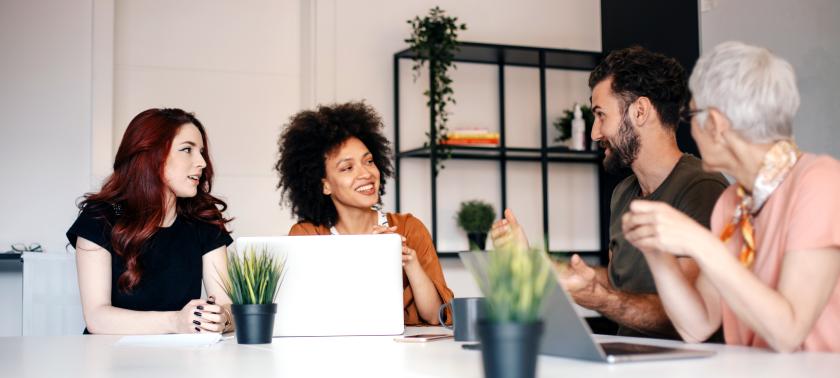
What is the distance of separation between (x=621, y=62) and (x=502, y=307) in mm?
1783

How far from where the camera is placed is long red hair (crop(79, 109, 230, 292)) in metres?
2.73

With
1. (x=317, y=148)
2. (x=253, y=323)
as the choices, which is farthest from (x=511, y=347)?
(x=317, y=148)

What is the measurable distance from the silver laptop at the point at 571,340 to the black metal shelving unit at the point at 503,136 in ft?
11.6

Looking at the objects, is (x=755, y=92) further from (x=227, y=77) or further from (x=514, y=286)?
(x=227, y=77)

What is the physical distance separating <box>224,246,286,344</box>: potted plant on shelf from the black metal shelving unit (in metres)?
3.04

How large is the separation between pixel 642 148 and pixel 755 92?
103 centimetres

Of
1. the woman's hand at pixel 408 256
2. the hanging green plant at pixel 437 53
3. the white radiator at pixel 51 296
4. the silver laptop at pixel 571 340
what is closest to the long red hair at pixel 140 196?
the white radiator at pixel 51 296

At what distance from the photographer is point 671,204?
247 cm

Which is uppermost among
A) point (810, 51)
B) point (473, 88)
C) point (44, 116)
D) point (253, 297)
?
point (473, 88)

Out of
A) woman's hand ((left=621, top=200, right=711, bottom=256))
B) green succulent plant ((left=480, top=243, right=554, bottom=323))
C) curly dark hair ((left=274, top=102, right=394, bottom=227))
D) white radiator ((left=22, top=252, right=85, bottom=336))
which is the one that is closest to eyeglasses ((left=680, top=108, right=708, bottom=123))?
woman's hand ((left=621, top=200, right=711, bottom=256))

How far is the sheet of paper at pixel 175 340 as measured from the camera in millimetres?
2027

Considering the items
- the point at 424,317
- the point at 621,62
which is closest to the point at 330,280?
the point at 424,317

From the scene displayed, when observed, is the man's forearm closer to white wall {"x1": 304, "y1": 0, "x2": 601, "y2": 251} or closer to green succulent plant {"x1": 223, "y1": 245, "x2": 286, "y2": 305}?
green succulent plant {"x1": 223, "y1": 245, "x2": 286, "y2": 305}

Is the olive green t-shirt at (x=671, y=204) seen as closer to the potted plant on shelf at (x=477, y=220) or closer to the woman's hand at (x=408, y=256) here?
the woman's hand at (x=408, y=256)
